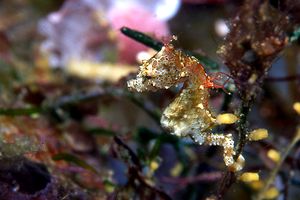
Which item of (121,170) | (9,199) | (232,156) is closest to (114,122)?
(121,170)

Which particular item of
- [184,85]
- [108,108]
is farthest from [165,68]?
[108,108]

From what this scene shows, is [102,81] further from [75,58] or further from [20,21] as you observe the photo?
[20,21]

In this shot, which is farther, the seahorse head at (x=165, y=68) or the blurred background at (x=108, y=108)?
the blurred background at (x=108, y=108)

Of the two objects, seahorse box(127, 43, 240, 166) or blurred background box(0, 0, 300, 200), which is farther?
blurred background box(0, 0, 300, 200)

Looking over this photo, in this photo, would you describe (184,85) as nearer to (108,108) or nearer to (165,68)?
(165,68)
